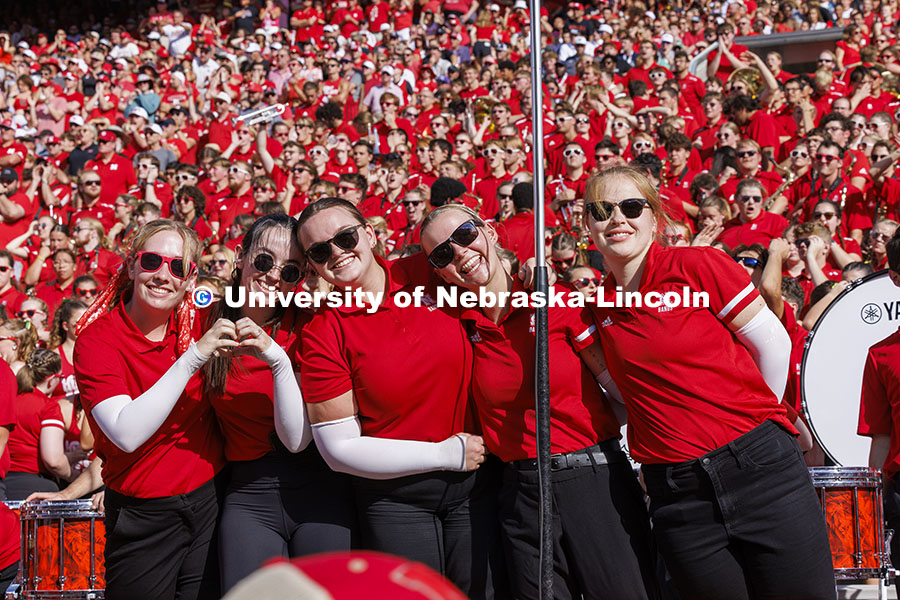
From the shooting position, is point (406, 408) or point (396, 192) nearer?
point (406, 408)

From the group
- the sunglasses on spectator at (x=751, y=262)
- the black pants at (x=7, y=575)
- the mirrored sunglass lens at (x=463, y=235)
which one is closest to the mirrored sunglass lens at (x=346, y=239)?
the mirrored sunglass lens at (x=463, y=235)

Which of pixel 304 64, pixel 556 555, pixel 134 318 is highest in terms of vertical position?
pixel 304 64

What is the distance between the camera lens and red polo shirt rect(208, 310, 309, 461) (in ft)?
10.9

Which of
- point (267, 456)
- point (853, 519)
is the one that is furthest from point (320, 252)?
point (853, 519)

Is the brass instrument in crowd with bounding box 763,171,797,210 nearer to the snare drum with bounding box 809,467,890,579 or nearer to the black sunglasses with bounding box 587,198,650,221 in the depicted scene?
the snare drum with bounding box 809,467,890,579

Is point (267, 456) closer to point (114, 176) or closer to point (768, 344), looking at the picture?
point (768, 344)

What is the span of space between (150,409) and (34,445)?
10.0 ft

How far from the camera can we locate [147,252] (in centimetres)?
336

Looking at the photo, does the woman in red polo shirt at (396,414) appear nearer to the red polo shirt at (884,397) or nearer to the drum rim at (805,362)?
the red polo shirt at (884,397)

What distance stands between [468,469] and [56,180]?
11061 mm

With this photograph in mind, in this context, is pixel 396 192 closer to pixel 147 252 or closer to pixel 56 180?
pixel 56 180

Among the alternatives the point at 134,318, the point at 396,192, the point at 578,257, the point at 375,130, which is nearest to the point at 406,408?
the point at 134,318

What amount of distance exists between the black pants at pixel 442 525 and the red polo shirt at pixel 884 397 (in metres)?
1.44

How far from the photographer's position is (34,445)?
572 centimetres
